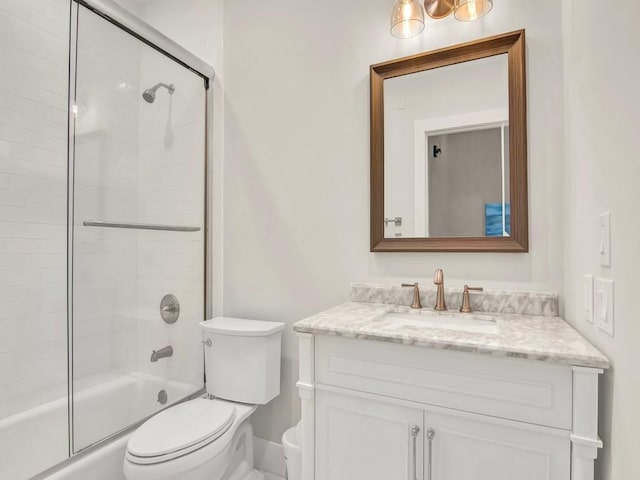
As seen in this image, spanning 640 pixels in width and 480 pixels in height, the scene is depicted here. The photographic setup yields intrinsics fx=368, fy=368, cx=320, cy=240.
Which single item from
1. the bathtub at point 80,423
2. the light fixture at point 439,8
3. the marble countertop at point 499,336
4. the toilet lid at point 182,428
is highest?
the light fixture at point 439,8

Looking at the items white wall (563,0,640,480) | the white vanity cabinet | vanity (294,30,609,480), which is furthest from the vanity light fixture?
the white vanity cabinet

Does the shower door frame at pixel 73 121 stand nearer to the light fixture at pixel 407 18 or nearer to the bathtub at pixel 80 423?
the bathtub at pixel 80 423

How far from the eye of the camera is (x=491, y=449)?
1003 millimetres

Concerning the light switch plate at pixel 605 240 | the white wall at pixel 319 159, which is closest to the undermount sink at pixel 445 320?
the white wall at pixel 319 159

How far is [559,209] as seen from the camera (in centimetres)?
138

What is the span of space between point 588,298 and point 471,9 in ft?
3.76

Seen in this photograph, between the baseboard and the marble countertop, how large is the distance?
0.98 m

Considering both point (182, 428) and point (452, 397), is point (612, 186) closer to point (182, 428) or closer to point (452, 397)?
point (452, 397)

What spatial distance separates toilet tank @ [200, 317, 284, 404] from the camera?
1713 mm

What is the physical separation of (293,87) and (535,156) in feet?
3.85

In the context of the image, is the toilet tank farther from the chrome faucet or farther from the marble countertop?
the marble countertop

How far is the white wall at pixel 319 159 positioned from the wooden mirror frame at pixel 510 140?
39 mm

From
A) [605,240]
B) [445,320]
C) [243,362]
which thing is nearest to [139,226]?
[243,362]

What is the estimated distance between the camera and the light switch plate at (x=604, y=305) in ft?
2.88
